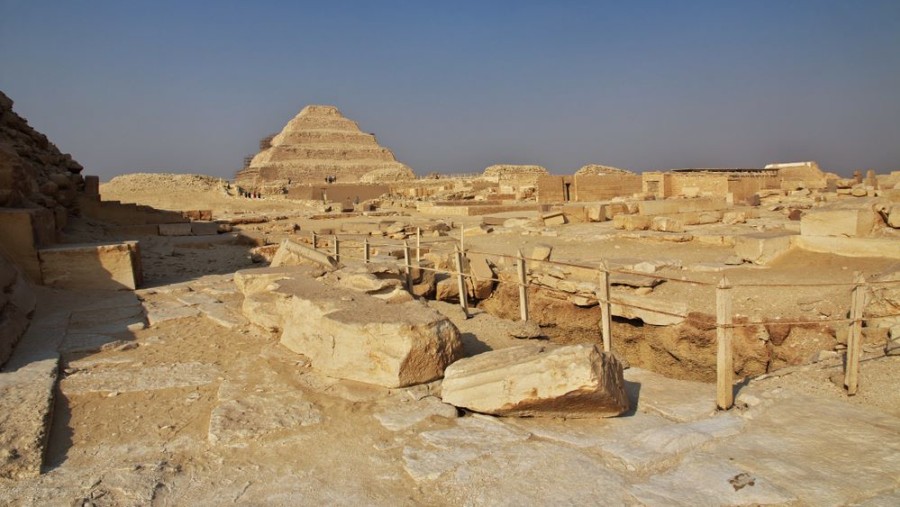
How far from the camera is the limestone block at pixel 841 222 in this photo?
818 cm

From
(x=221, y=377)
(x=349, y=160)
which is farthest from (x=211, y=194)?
(x=349, y=160)

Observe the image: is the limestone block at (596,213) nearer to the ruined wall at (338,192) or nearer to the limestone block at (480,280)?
the limestone block at (480,280)

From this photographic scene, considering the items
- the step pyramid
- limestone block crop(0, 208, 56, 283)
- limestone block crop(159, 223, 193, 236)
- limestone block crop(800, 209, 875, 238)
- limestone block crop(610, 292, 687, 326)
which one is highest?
the step pyramid

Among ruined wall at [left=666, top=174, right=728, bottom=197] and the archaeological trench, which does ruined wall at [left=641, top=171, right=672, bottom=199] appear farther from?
the archaeological trench

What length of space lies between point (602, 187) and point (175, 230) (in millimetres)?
15404

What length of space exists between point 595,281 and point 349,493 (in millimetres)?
6371

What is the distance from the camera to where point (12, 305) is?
4617 mm

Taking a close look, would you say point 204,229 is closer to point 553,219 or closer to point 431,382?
point 553,219

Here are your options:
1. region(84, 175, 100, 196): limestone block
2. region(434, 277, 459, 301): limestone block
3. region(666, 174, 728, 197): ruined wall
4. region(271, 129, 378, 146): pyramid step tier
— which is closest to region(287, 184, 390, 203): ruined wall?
region(666, 174, 728, 197): ruined wall

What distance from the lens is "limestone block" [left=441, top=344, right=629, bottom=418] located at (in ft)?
10.6

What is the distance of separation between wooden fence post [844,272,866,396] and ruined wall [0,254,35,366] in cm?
551

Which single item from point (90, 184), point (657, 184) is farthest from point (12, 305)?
point (657, 184)

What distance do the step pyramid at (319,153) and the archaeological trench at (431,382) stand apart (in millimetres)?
54037

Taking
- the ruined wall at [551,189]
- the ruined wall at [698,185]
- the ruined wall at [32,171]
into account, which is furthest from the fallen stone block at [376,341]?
the ruined wall at [698,185]
